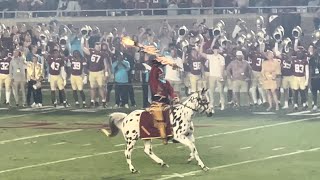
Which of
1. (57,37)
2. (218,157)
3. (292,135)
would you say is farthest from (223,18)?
(218,157)

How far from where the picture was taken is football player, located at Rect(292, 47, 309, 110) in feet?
102

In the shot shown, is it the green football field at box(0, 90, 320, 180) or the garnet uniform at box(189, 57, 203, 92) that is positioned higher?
the garnet uniform at box(189, 57, 203, 92)

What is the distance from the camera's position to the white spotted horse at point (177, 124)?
20.4 meters

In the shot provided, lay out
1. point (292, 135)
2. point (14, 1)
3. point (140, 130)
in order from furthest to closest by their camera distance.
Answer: point (14, 1) < point (292, 135) < point (140, 130)

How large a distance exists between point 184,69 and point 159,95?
12.5 meters

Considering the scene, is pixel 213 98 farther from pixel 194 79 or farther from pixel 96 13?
pixel 96 13

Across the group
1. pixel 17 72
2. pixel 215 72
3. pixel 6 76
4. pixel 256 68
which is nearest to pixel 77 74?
pixel 17 72

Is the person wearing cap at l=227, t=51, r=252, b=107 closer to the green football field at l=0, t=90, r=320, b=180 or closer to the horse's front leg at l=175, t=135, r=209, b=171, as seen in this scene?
the green football field at l=0, t=90, r=320, b=180

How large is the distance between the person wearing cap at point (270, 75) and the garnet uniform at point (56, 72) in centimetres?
608

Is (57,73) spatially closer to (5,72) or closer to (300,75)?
(5,72)

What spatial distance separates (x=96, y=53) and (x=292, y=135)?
9302mm

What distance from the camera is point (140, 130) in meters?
20.3

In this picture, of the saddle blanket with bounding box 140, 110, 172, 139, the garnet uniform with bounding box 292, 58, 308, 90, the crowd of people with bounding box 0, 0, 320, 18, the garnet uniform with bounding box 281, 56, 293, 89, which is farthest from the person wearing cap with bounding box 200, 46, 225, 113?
the saddle blanket with bounding box 140, 110, 172, 139

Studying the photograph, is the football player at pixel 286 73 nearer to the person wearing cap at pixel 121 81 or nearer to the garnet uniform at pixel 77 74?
the person wearing cap at pixel 121 81
